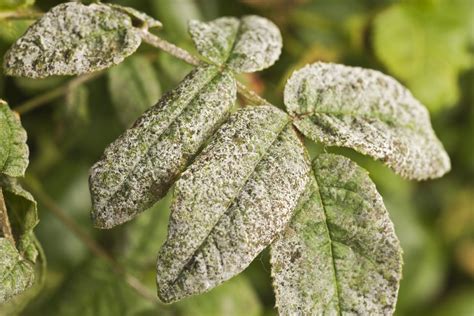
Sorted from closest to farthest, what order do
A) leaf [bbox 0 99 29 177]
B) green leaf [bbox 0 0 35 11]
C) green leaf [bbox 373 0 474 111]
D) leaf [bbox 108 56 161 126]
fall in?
leaf [bbox 0 99 29 177]
green leaf [bbox 0 0 35 11]
leaf [bbox 108 56 161 126]
green leaf [bbox 373 0 474 111]

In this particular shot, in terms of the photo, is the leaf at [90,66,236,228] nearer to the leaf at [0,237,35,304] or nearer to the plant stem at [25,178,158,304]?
the leaf at [0,237,35,304]

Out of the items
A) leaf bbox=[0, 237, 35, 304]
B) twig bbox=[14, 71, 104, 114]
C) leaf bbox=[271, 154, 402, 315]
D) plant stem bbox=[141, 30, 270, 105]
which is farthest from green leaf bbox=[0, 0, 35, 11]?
leaf bbox=[271, 154, 402, 315]

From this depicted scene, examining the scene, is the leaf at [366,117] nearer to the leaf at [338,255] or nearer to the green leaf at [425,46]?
the leaf at [338,255]

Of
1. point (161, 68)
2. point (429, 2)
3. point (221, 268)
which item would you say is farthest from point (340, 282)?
point (429, 2)

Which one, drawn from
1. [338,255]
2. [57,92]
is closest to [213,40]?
[338,255]

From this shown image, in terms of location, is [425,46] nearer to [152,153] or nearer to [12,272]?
[152,153]

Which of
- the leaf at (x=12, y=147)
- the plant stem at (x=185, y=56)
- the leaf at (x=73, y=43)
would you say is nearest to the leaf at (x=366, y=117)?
the plant stem at (x=185, y=56)
